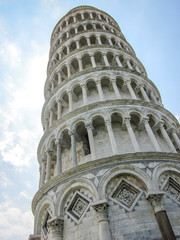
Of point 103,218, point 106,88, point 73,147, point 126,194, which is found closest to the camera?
point 103,218

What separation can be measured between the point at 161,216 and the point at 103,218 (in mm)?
2236

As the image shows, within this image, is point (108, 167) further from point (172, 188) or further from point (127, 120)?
point (127, 120)

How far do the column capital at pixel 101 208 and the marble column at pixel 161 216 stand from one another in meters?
1.82

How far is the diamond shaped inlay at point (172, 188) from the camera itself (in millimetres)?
9102

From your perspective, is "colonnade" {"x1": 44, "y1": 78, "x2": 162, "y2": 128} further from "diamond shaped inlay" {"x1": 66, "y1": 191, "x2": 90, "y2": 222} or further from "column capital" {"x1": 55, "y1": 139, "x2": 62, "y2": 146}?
"diamond shaped inlay" {"x1": 66, "y1": 191, "x2": 90, "y2": 222}

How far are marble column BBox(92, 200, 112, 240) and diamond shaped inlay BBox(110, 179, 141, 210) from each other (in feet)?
2.11

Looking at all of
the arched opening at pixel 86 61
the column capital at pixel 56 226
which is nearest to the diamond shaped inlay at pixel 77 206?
the column capital at pixel 56 226

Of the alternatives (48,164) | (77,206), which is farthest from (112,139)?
(48,164)

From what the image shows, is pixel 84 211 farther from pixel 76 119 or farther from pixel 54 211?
pixel 76 119

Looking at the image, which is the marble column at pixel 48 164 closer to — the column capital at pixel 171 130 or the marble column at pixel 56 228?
the marble column at pixel 56 228

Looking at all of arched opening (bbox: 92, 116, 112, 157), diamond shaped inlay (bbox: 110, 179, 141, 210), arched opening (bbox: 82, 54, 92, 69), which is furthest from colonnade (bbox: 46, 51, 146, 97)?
diamond shaped inlay (bbox: 110, 179, 141, 210)

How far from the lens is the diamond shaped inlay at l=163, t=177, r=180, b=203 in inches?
358

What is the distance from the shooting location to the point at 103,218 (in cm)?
814

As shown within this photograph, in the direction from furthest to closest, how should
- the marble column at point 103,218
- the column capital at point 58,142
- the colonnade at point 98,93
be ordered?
the colonnade at point 98,93, the column capital at point 58,142, the marble column at point 103,218
